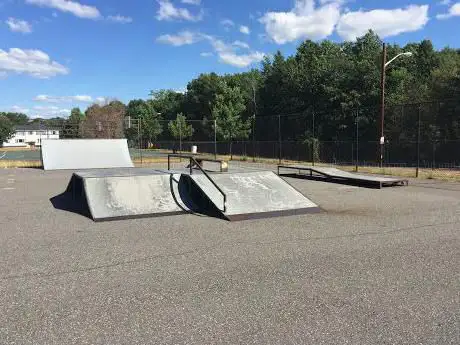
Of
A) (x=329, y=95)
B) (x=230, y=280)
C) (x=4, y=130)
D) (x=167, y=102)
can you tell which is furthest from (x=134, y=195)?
(x=4, y=130)

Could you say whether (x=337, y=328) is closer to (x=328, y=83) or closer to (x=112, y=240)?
(x=112, y=240)

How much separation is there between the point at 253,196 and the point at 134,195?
2.43m

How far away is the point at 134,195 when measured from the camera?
9.45 m

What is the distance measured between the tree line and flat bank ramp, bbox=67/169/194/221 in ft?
61.2

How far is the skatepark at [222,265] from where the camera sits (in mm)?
3701

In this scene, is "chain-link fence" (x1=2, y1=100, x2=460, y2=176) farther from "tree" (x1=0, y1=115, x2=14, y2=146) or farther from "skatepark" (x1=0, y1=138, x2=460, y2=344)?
"tree" (x1=0, y1=115, x2=14, y2=146)

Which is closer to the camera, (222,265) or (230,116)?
(222,265)

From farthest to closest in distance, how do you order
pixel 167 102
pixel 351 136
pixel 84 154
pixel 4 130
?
pixel 4 130 < pixel 167 102 < pixel 351 136 < pixel 84 154

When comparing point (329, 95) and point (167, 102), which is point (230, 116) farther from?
point (167, 102)

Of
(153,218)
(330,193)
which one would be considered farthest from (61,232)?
(330,193)

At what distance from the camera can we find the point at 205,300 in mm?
4289

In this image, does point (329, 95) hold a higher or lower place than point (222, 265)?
higher

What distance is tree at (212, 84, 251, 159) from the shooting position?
4931 centimetres

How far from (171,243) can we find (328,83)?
124 ft
